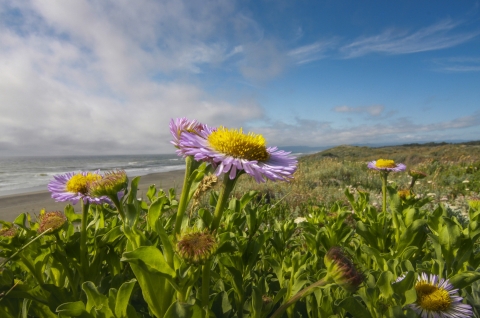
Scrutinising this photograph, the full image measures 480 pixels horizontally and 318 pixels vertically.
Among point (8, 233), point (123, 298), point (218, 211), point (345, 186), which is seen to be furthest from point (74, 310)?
point (345, 186)

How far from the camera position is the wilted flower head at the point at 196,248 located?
3.30 ft

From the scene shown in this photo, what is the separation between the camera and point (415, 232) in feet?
6.50

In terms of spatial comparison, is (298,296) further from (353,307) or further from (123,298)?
(123,298)

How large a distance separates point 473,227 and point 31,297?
2.42 meters

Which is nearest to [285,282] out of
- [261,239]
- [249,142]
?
[261,239]

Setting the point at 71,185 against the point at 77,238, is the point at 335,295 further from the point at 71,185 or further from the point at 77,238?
the point at 71,185

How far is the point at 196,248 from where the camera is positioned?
102 cm

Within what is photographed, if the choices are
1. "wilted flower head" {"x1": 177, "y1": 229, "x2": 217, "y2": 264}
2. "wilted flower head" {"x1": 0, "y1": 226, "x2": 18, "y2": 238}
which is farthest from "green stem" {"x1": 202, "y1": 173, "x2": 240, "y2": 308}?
"wilted flower head" {"x1": 0, "y1": 226, "x2": 18, "y2": 238}

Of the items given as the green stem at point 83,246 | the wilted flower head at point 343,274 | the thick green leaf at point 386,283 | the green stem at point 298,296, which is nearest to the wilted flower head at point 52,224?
the green stem at point 83,246

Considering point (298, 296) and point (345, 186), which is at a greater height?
point (298, 296)

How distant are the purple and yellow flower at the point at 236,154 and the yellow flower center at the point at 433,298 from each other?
849 millimetres

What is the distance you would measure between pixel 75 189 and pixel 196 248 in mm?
1233

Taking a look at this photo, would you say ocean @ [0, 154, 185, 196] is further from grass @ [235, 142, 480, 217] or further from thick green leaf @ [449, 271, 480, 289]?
grass @ [235, 142, 480, 217]

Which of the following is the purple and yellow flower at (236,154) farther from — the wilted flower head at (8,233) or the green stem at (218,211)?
the wilted flower head at (8,233)
